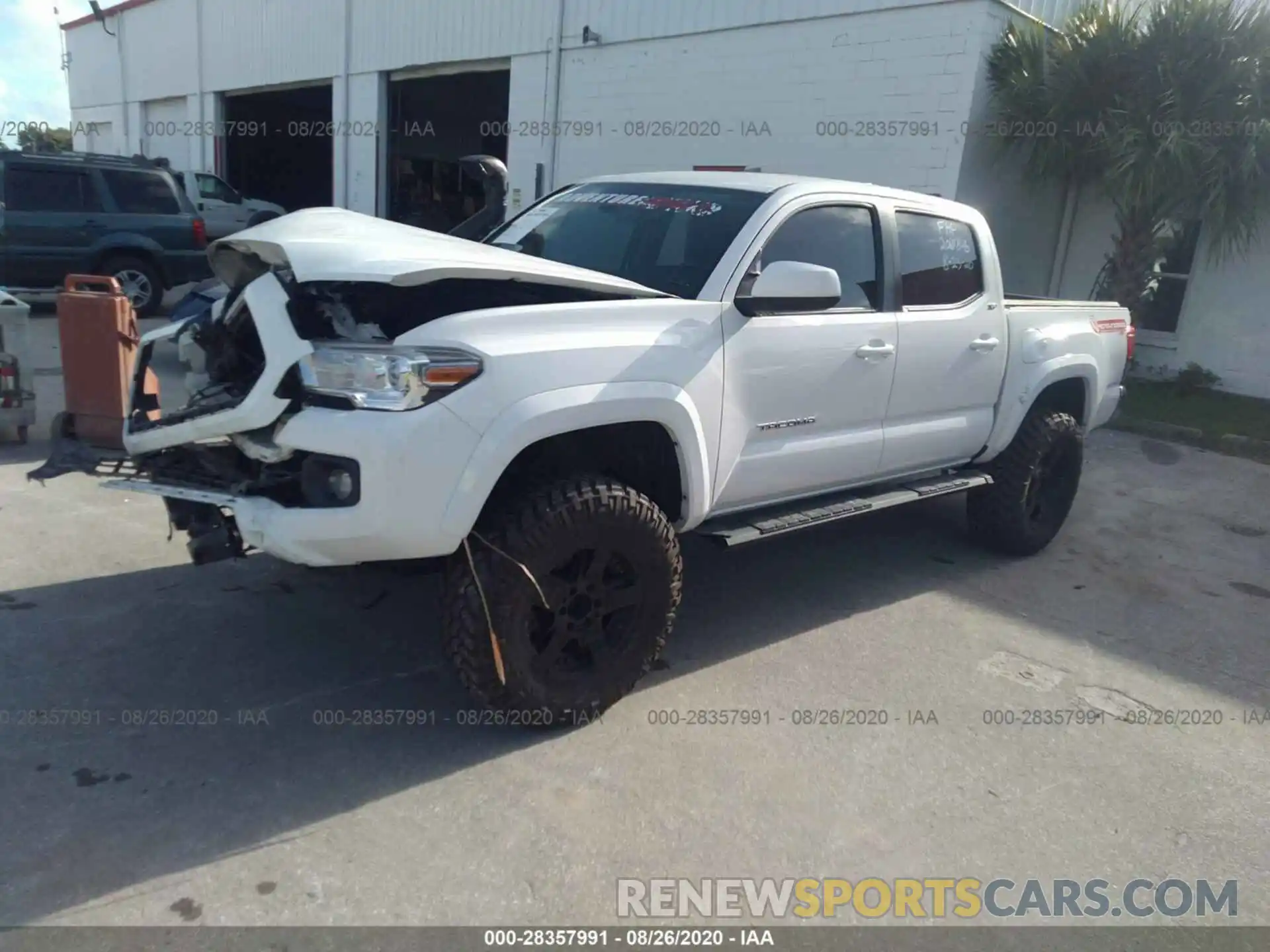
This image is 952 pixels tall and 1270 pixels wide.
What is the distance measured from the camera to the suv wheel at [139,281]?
38.2ft

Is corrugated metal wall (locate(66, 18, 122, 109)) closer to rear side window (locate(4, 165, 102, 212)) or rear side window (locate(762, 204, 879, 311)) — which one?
rear side window (locate(4, 165, 102, 212))

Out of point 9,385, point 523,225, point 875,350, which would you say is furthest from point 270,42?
point 875,350

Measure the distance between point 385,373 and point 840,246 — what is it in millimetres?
2326

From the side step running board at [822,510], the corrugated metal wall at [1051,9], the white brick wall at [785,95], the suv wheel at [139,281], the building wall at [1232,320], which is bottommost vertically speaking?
the suv wheel at [139,281]

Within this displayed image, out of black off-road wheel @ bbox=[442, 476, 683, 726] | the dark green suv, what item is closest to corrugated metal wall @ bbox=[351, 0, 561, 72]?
the dark green suv

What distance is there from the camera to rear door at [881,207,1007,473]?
4.56m

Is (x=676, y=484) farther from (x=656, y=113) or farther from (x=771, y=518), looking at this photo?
(x=656, y=113)

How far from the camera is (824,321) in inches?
159

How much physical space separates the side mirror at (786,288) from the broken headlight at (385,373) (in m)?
1.20

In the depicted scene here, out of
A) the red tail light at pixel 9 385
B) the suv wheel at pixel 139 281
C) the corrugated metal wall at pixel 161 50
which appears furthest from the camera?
the corrugated metal wall at pixel 161 50

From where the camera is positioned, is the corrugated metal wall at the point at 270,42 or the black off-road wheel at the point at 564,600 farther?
the corrugated metal wall at the point at 270,42

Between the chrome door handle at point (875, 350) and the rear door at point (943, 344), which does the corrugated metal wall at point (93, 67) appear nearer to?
the rear door at point (943, 344)

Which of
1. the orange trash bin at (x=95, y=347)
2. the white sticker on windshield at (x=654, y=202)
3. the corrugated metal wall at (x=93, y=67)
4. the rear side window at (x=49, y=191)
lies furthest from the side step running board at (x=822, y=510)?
the corrugated metal wall at (x=93, y=67)
